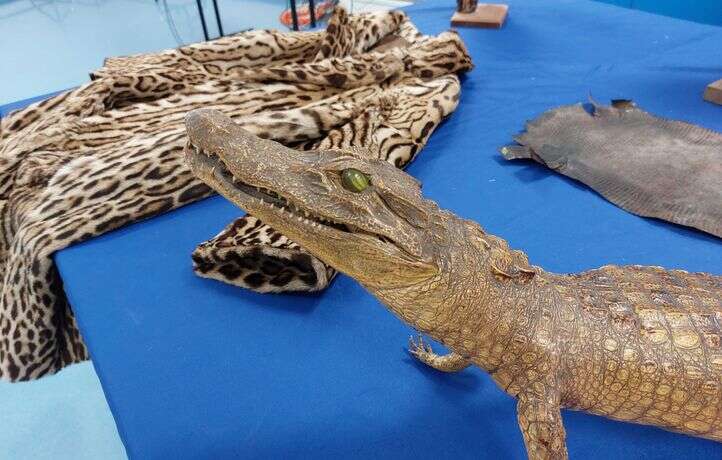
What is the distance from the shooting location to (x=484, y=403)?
1.10 meters

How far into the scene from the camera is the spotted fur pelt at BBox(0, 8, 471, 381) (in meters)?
1.44

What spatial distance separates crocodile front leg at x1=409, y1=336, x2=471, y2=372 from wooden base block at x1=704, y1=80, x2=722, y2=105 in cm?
166

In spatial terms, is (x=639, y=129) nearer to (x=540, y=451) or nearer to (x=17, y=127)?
(x=540, y=451)

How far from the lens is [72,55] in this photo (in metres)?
3.59

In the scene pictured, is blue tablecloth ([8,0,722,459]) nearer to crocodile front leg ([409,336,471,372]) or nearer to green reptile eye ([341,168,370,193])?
crocodile front leg ([409,336,471,372])

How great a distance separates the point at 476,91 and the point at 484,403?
152 cm

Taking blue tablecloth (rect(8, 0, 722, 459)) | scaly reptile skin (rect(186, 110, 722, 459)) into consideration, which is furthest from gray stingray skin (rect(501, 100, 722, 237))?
scaly reptile skin (rect(186, 110, 722, 459))

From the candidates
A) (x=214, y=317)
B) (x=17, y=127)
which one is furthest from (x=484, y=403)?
(x=17, y=127)

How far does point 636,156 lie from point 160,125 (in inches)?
64.5

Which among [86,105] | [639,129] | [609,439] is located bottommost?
[609,439]

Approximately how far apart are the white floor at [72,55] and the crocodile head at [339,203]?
1.17 m

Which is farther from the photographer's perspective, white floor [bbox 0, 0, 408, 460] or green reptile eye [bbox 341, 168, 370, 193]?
white floor [bbox 0, 0, 408, 460]

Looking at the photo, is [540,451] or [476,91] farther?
[476,91]

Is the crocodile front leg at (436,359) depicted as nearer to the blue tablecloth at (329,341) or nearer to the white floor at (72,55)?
the blue tablecloth at (329,341)
